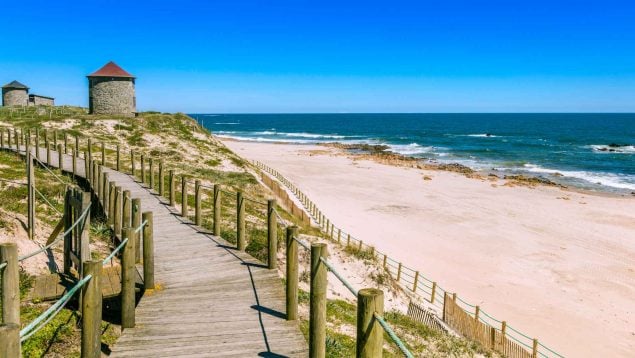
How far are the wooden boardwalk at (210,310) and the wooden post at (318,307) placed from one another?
40cm

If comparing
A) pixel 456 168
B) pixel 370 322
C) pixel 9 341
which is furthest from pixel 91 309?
pixel 456 168

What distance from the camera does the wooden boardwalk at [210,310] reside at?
6105 millimetres

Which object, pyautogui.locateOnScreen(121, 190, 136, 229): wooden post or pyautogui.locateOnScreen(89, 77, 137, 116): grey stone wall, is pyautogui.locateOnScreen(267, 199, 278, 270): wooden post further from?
pyautogui.locateOnScreen(89, 77, 137, 116): grey stone wall

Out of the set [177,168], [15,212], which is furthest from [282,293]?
[177,168]

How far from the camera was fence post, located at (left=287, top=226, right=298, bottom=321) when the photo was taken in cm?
695

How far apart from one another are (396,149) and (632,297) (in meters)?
65.7

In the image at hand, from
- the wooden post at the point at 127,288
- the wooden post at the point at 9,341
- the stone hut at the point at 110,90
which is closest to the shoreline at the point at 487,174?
the stone hut at the point at 110,90

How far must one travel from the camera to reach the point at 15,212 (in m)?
13.2

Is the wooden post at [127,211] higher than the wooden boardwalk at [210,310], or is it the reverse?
the wooden post at [127,211]

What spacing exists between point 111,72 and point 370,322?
147 ft

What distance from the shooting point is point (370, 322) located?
4.25 m

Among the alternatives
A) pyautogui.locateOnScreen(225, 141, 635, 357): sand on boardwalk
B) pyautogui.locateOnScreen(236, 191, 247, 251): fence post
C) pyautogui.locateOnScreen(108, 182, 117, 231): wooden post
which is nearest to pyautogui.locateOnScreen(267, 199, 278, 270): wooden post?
pyautogui.locateOnScreen(236, 191, 247, 251): fence post

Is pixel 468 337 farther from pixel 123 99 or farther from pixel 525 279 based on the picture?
pixel 123 99

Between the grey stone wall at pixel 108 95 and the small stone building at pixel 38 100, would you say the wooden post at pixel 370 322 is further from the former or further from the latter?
the small stone building at pixel 38 100
